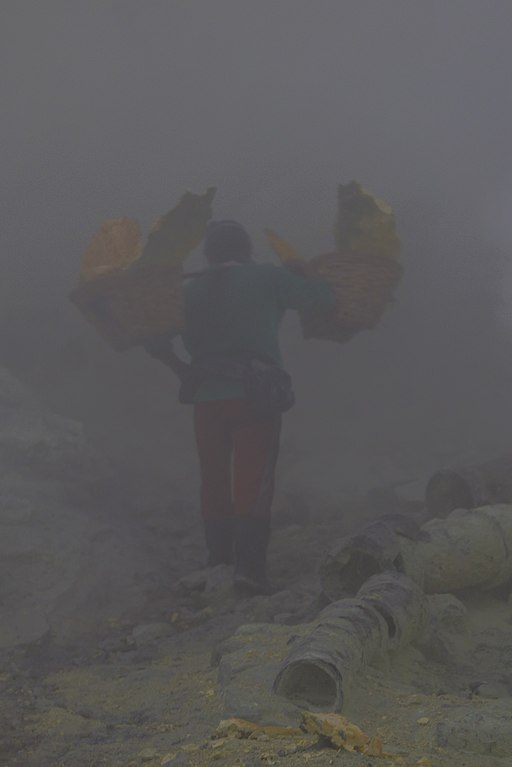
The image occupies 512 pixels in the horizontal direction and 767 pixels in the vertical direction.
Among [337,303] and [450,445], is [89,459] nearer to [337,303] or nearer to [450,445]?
[337,303]

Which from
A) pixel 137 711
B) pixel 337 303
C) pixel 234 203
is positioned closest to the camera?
pixel 137 711

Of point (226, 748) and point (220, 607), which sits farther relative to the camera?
point (220, 607)

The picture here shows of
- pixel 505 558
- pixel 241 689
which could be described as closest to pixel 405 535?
pixel 505 558

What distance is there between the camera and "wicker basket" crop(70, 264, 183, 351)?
477 centimetres

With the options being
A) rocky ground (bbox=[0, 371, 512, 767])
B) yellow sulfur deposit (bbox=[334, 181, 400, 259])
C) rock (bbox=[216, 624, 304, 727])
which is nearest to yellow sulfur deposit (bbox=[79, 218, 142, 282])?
yellow sulfur deposit (bbox=[334, 181, 400, 259])

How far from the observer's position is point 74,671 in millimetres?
3443

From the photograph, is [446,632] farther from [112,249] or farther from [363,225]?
[112,249]

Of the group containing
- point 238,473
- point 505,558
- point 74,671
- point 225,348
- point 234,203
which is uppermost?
point 234,203

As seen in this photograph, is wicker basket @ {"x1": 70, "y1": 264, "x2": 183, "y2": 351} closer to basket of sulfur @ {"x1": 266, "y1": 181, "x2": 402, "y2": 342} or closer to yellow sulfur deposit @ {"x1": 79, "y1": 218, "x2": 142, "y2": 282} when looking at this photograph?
yellow sulfur deposit @ {"x1": 79, "y1": 218, "x2": 142, "y2": 282}

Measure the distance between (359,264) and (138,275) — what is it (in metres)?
1.28

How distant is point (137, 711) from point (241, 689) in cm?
47

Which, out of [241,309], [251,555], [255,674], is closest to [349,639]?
[255,674]

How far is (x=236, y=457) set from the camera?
4.97 m

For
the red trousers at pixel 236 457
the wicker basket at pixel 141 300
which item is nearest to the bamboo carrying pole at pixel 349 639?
the red trousers at pixel 236 457
